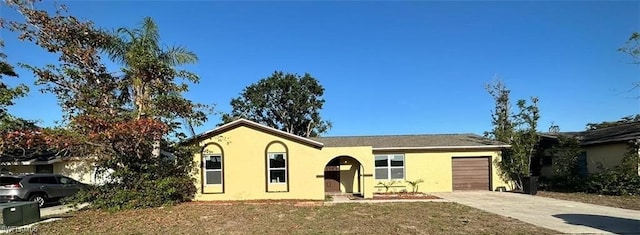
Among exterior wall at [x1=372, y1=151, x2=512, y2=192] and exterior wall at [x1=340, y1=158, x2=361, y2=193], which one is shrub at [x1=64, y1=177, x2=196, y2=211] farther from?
exterior wall at [x1=372, y1=151, x2=512, y2=192]

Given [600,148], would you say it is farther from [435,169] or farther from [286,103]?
[286,103]

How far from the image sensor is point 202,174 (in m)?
19.2

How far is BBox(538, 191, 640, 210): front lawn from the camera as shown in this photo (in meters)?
15.5

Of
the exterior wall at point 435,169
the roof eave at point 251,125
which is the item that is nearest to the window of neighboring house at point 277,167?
the roof eave at point 251,125

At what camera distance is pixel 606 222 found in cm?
1147

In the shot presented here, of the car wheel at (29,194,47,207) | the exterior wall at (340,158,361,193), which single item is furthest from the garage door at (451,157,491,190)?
the car wheel at (29,194,47,207)

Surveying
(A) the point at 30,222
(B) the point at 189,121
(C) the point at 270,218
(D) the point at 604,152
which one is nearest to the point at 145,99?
(B) the point at 189,121

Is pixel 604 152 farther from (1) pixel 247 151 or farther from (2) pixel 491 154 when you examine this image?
(1) pixel 247 151

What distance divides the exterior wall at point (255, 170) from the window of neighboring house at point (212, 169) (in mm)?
217

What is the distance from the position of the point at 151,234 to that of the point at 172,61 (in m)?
10.8

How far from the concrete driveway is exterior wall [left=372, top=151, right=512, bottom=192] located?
4.86m

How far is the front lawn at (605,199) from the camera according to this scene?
50.9ft

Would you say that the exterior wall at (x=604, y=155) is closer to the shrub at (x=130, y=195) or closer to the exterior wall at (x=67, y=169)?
the shrub at (x=130, y=195)

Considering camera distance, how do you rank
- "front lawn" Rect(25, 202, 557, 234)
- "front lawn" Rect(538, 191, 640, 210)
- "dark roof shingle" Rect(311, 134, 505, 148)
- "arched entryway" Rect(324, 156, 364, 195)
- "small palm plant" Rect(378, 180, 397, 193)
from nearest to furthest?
"front lawn" Rect(25, 202, 557, 234), "front lawn" Rect(538, 191, 640, 210), "small palm plant" Rect(378, 180, 397, 193), "arched entryway" Rect(324, 156, 364, 195), "dark roof shingle" Rect(311, 134, 505, 148)
